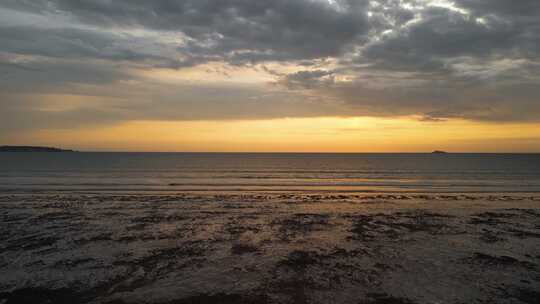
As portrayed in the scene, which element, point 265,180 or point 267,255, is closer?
point 267,255

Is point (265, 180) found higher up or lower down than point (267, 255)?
lower down

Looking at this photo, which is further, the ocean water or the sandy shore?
the ocean water

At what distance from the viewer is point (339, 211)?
24.2m

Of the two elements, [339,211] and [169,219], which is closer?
[169,219]

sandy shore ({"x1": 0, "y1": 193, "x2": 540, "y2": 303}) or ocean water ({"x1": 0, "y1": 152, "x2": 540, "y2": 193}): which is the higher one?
sandy shore ({"x1": 0, "y1": 193, "x2": 540, "y2": 303})

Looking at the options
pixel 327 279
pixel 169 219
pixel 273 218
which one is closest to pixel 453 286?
pixel 327 279

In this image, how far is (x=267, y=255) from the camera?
13406mm

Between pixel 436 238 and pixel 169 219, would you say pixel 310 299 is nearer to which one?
pixel 436 238

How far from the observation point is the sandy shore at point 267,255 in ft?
32.1

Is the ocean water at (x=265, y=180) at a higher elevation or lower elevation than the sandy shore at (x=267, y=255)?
lower

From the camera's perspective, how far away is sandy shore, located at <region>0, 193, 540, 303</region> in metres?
9.80

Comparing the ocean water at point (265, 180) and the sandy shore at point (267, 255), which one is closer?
the sandy shore at point (267, 255)

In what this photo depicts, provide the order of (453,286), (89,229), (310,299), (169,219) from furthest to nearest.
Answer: (169,219), (89,229), (453,286), (310,299)

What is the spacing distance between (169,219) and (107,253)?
7.05 metres
